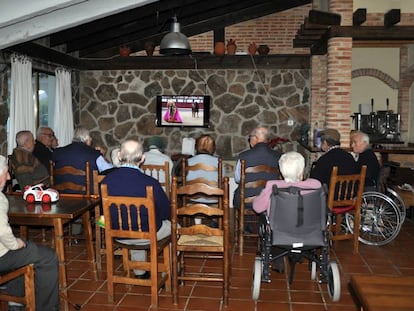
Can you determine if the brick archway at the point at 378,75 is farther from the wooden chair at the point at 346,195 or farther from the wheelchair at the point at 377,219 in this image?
the wooden chair at the point at 346,195

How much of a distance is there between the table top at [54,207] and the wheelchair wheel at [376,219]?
8.83 feet

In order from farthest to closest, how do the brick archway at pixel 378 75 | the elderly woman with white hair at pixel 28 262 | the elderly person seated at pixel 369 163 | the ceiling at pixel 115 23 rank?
the brick archway at pixel 378 75 → the ceiling at pixel 115 23 → the elderly person seated at pixel 369 163 → the elderly woman with white hair at pixel 28 262

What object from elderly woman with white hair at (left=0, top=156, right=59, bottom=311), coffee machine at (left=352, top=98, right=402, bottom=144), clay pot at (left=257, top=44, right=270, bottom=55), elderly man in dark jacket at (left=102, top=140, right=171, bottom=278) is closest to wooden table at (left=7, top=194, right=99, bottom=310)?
elderly woman with white hair at (left=0, top=156, right=59, bottom=311)

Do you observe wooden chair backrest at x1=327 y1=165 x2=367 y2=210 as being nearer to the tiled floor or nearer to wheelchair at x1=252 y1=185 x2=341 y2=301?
the tiled floor

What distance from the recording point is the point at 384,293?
78.7 inches

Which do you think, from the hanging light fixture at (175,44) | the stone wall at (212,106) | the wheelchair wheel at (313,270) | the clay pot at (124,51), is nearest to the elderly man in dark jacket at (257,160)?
the wheelchair wheel at (313,270)

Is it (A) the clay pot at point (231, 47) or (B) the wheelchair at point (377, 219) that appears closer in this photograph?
(B) the wheelchair at point (377, 219)

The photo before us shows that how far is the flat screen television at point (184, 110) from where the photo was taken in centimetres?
859

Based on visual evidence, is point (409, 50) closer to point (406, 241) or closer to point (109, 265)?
point (406, 241)

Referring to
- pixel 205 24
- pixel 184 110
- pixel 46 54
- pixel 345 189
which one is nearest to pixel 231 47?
pixel 205 24

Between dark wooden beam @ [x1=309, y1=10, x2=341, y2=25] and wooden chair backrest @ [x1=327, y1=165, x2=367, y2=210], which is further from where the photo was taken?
dark wooden beam @ [x1=309, y1=10, x2=341, y2=25]

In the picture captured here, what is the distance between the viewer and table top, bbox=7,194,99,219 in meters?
2.87

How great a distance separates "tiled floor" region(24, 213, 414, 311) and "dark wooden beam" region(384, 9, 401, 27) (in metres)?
3.00

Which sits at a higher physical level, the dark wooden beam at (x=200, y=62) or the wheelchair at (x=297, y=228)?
the dark wooden beam at (x=200, y=62)
